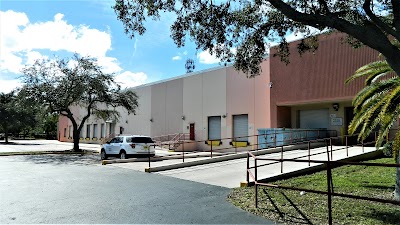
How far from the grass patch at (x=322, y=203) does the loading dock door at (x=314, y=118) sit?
1262cm

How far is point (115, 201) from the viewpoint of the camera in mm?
8602

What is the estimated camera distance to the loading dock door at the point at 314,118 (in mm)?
24592

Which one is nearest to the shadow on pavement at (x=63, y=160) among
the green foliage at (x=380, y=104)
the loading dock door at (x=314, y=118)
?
the green foliage at (x=380, y=104)

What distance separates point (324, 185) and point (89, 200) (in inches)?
258

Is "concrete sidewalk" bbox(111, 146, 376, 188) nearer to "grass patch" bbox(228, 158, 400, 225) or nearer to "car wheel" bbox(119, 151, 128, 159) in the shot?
"grass patch" bbox(228, 158, 400, 225)

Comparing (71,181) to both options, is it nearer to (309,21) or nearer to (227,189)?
(227,189)

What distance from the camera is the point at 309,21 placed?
25.3 feet

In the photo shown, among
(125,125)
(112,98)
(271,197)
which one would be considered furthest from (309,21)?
(125,125)

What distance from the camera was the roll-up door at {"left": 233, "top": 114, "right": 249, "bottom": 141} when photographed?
27.8 m

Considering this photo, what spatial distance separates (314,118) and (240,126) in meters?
5.77

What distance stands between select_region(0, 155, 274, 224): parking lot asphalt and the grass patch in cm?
50

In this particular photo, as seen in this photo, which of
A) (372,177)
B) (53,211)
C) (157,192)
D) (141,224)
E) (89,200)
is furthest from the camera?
(372,177)

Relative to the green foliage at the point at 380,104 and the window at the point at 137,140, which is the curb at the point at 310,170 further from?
the window at the point at 137,140

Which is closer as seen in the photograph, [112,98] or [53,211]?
[53,211]
